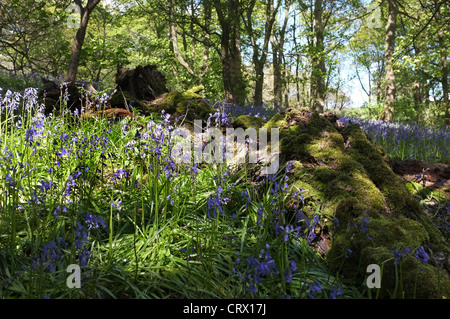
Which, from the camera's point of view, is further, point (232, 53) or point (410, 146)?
point (232, 53)

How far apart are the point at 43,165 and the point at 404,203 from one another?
3.45 meters

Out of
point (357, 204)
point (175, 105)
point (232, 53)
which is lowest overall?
point (357, 204)

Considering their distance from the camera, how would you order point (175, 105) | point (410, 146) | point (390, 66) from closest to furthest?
1. point (175, 105)
2. point (410, 146)
3. point (390, 66)

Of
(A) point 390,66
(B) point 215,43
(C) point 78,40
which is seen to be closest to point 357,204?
(C) point 78,40

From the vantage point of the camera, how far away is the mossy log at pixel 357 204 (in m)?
1.89

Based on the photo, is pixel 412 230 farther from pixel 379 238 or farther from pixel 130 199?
pixel 130 199

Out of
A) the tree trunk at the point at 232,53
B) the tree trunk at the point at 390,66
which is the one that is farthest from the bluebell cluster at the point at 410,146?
the tree trunk at the point at 390,66

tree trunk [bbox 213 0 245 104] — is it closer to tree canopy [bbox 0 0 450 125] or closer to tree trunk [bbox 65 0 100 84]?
tree canopy [bbox 0 0 450 125]

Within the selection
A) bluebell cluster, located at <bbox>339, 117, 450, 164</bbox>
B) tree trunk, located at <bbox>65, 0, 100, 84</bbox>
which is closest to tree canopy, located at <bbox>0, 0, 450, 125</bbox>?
tree trunk, located at <bbox>65, 0, 100, 84</bbox>

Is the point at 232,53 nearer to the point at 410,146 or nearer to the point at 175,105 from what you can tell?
the point at 175,105

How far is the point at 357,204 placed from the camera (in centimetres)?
249

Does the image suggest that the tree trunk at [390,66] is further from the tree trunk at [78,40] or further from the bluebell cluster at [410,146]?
the tree trunk at [78,40]

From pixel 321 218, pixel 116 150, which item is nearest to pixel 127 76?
pixel 116 150

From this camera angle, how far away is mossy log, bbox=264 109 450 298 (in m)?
1.89
